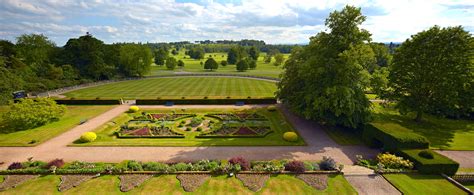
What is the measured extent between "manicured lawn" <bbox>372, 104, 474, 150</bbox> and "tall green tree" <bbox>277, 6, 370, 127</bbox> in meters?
3.36

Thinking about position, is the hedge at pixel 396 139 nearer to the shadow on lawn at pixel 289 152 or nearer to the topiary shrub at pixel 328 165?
the shadow on lawn at pixel 289 152

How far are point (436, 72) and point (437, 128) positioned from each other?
794 cm

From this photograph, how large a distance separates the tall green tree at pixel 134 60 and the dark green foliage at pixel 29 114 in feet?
182

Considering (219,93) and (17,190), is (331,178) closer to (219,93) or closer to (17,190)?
(17,190)

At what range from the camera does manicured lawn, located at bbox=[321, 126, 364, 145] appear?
95.9ft

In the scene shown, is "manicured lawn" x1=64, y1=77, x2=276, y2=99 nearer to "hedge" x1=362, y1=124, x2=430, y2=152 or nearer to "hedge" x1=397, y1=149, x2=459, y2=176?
"hedge" x1=362, y1=124, x2=430, y2=152

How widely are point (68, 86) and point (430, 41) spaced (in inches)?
3196

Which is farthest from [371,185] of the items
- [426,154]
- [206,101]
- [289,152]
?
[206,101]

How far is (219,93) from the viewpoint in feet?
197

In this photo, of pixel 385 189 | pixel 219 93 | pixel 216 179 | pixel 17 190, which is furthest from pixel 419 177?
pixel 219 93

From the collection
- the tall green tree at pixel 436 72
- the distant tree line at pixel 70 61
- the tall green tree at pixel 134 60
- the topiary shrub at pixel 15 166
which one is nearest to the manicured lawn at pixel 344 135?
the tall green tree at pixel 436 72

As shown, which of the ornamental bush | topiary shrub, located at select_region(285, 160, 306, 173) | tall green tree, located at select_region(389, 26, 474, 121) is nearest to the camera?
topiary shrub, located at select_region(285, 160, 306, 173)

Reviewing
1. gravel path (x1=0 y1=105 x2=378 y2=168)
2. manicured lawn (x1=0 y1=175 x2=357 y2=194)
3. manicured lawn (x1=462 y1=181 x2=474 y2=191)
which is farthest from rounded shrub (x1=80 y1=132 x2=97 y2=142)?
manicured lawn (x1=462 y1=181 x2=474 y2=191)

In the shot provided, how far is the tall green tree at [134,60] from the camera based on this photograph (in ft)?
297
